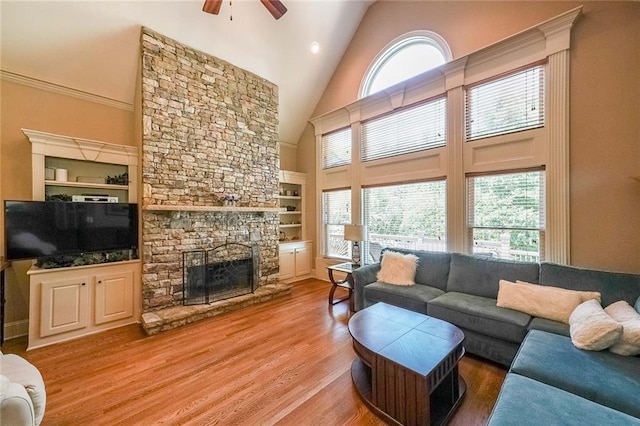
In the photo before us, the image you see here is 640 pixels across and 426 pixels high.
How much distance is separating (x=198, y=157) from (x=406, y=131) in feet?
11.1

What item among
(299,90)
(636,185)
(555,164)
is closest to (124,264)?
(299,90)

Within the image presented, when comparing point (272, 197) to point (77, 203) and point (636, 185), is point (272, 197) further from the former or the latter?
point (636, 185)

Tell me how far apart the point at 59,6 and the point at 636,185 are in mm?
6506

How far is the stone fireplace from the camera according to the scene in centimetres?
351

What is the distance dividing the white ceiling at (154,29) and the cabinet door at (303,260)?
3290 mm

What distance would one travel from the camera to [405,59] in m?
4.33

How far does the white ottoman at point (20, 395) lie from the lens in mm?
1195

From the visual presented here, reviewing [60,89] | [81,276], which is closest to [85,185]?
[81,276]

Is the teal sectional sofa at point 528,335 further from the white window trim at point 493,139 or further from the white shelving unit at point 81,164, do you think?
the white shelving unit at point 81,164

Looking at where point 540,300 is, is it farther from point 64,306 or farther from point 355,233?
point 64,306

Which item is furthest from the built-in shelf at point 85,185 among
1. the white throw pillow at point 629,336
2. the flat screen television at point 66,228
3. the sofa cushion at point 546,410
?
the white throw pillow at point 629,336

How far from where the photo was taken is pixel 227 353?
8.87 ft

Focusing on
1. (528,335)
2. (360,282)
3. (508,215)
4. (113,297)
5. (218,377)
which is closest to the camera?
(528,335)

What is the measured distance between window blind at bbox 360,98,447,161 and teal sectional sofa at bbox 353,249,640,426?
1.73 metres
